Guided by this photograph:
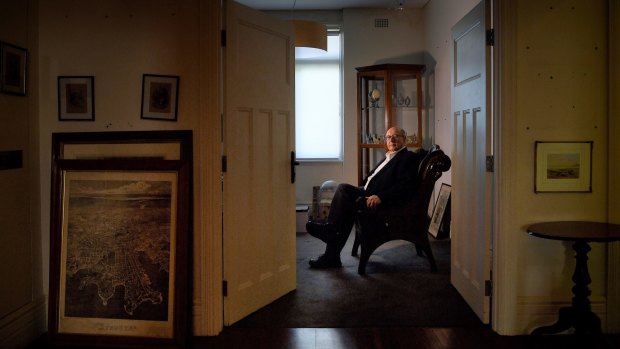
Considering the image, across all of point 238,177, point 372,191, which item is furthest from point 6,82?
point 372,191

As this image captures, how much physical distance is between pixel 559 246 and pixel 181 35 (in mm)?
2440

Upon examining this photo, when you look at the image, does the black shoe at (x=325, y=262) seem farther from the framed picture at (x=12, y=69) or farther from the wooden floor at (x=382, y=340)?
the framed picture at (x=12, y=69)

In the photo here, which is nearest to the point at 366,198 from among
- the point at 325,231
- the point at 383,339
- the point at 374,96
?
the point at 325,231

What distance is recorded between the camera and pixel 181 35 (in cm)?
296

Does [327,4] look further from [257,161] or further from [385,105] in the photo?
[257,161]

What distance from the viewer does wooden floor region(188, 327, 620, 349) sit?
2855mm

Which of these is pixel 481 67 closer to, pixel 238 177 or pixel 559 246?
pixel 559 246

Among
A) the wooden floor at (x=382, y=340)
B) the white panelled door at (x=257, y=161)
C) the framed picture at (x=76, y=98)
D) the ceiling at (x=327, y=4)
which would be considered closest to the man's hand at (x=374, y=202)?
the white panelled door at (x=257, y=161)

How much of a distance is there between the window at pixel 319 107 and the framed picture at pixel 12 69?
4512 millimetres

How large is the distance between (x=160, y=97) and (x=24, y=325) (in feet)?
4.73

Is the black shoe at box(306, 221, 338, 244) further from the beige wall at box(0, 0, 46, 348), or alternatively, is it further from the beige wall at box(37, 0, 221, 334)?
the beige wall at box(0, 0, 46, 348)

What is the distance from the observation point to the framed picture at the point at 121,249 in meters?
2.84

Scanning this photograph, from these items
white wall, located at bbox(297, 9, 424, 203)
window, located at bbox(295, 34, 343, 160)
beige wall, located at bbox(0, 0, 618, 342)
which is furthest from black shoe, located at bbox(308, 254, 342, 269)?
white wall, located at bbox(297, 9, 424, 203)

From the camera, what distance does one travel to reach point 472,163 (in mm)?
3354
